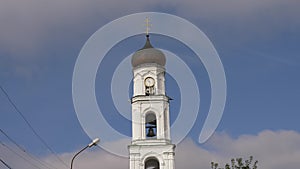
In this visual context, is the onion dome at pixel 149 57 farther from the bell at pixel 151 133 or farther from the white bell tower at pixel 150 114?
the bell at pixel 151 133

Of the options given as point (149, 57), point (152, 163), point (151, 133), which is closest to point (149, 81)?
point (149, 57)

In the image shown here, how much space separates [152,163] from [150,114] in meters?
4.73

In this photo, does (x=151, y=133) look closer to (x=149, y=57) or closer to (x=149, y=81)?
(x=149, y=81)

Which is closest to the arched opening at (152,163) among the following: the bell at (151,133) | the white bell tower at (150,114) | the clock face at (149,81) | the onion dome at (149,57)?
the white bell tower at (150,114)

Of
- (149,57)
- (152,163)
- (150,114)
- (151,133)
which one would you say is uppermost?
(149,57)

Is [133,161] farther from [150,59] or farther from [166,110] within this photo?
[150,59]

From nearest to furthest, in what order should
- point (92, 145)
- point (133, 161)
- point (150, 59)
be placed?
point (92, 145)
point (133, 161)
point (150, 59)

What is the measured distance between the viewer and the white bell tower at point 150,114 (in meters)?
56.0

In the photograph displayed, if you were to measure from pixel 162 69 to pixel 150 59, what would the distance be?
1526 millimetres

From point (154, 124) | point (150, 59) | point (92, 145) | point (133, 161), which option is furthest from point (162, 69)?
point (92, 145)

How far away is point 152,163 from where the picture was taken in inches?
2248

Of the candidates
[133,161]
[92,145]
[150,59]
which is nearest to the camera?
[92,145]

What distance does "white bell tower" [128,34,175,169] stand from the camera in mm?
56000

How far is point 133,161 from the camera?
2194 inches
